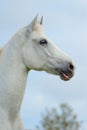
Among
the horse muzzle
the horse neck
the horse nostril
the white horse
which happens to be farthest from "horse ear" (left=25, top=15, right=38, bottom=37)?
the horse nostril

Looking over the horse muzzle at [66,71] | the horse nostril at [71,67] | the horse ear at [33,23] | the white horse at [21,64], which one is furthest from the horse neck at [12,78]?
the horse nostril at [71,67]

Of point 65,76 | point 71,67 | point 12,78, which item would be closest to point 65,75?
point 65,76

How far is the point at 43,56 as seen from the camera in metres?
8.07

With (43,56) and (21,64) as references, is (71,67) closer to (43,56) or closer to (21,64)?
(43,56)

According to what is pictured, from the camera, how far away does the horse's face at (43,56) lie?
7938 millimetres

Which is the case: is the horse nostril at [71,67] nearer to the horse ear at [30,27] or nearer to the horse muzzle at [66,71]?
the horse muzzle at [66,71]

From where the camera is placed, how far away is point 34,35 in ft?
26.8

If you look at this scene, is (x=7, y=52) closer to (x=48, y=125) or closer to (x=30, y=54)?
(x=30, y=54)

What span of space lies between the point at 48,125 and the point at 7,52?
54.7ft

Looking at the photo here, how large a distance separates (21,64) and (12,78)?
24 centimetres

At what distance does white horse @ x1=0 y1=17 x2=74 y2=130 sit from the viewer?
25.4 ft

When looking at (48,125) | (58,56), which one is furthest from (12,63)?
(48,125)

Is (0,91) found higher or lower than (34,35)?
Result: lower

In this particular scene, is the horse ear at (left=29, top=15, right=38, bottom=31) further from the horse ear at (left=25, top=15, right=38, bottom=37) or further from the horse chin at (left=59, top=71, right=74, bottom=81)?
the horse chin at (left=59, top=71, right=74, bottom=81)
